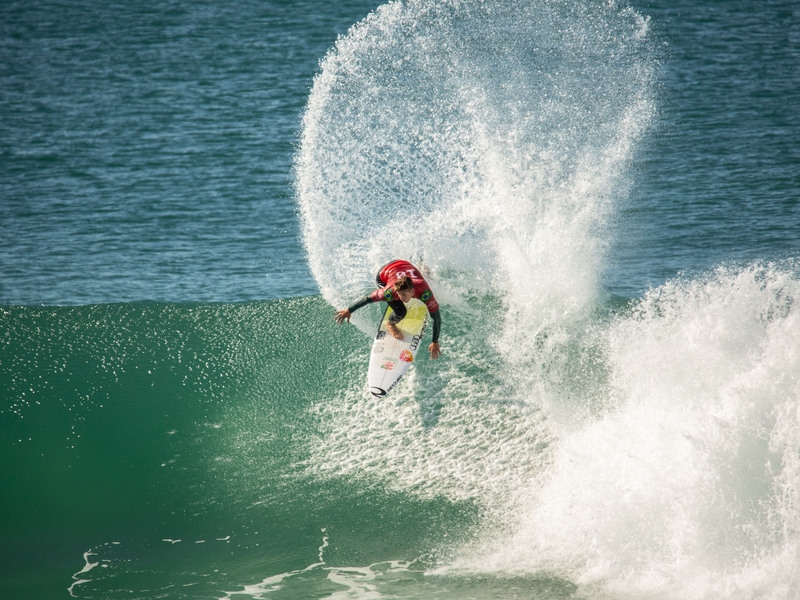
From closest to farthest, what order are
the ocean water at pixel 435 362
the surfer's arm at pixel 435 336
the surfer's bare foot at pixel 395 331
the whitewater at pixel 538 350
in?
the whitewater at pixel 538 350 → the ocean water at pixel 435 362 → the surfer's arm at pixel 435 336 → the surfer's bare foot at pixel 395 331

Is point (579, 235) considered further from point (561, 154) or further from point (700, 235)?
point (700, 235)

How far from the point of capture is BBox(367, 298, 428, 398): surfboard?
8203 millimetres

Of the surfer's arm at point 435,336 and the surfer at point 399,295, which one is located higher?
the surfer at point 399,295

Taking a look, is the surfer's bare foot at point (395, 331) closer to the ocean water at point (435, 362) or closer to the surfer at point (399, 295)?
A: the surfer at point (399, 295)

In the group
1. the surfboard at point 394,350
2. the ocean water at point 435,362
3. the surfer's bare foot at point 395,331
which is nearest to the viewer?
the ocean water at point 435,362

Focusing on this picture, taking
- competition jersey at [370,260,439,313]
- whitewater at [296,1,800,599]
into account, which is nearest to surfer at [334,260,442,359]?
competition jersey at [370,260,439,313]

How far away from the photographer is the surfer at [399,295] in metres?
7.92

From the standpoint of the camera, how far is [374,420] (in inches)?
329

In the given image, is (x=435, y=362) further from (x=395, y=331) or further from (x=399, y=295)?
(x=399, y=295)

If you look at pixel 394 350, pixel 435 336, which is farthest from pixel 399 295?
pixel 394 350

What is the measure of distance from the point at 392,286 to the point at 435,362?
1.18m

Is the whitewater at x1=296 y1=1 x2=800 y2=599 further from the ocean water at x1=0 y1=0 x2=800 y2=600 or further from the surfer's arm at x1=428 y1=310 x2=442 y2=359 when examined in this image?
the surfer's arm at x1=428 y1=310 x2=442 y2=359

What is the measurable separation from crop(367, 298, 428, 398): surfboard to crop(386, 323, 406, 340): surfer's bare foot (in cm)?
3

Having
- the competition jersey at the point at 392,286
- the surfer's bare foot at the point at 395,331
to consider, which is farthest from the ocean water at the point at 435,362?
the competition jersey at the point at 392,286
